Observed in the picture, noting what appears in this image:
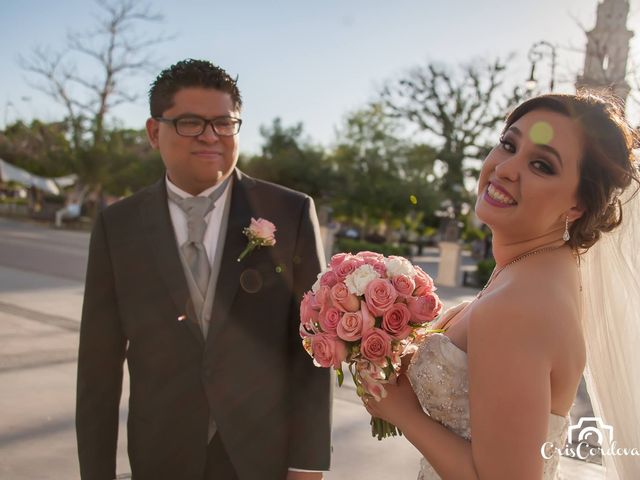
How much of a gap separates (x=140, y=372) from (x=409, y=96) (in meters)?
36.2

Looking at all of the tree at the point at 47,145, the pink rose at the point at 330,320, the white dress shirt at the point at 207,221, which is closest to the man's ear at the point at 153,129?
the white dress shirt at the point at 207,221

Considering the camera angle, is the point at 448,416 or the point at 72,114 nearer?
the point at 448,416

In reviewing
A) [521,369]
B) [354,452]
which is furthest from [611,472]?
[354,452]

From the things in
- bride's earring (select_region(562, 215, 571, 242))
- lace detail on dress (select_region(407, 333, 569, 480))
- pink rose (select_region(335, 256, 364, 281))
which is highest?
bride's earring (select_region(562, 215, 571, 242))

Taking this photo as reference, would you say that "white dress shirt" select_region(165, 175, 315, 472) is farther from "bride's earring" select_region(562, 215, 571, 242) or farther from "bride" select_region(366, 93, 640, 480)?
"bride's earring" select_region(562, 215, 571, 242)

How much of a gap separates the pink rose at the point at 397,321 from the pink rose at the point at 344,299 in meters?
0.10

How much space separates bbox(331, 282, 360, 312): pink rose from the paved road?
111 inches

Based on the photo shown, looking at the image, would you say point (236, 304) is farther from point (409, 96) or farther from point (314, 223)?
point (409, 96)

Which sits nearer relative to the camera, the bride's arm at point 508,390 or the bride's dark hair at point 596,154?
the bride's arm at point 508,390

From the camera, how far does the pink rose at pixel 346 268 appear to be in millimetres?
1999

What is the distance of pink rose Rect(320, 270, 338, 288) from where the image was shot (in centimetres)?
200

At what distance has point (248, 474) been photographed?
88.0 inches

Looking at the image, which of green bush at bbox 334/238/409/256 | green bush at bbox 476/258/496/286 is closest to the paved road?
green bush at bbox 476/258/496/286

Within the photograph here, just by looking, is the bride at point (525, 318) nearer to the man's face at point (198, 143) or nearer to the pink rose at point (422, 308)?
the pink rose at point (422, 308)
